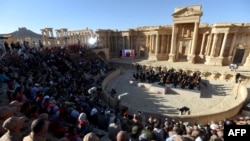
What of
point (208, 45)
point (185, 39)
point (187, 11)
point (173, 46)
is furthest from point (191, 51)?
point (187, 11)

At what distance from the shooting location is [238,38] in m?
27.8

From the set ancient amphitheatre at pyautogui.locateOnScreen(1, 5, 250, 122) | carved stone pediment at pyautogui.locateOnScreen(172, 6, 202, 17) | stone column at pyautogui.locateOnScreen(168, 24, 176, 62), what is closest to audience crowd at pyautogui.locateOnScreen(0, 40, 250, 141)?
ancient amphitheatre at pyautogui.locateOnScreen(1, 5, 250, 122)

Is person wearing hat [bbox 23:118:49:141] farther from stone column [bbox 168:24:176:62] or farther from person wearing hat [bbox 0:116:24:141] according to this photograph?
stone column [bbox 168:24:176:62]

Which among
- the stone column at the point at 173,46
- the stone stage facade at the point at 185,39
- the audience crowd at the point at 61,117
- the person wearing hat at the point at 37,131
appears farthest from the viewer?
the stone column at the point at 173,46

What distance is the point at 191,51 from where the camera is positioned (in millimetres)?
30609

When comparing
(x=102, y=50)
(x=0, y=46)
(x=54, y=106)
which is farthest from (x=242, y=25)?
(x=0, y=46)

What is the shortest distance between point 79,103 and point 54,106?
250 cm

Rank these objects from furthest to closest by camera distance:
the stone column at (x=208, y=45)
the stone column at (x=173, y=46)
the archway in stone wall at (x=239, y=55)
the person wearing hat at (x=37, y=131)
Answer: the stone column at (x=173, y=46)
the stone column at (x=208, y=45)
the archway in stone wall at (x=239, y=55)
the person wearing hat at (x=37, y=131)

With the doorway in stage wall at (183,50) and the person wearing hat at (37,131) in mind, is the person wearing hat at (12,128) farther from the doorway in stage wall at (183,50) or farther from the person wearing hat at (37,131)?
the doorway in stage wall at (183,50)

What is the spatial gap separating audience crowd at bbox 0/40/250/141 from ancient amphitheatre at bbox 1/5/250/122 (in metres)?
3.79

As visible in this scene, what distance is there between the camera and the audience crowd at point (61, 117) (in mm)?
3191

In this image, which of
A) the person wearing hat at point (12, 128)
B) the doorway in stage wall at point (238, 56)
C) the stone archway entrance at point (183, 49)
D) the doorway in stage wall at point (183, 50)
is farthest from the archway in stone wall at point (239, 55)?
the person wearing hat at point (12, 128)

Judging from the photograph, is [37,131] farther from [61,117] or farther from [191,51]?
[191,51]

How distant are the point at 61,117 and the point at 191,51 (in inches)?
1142
